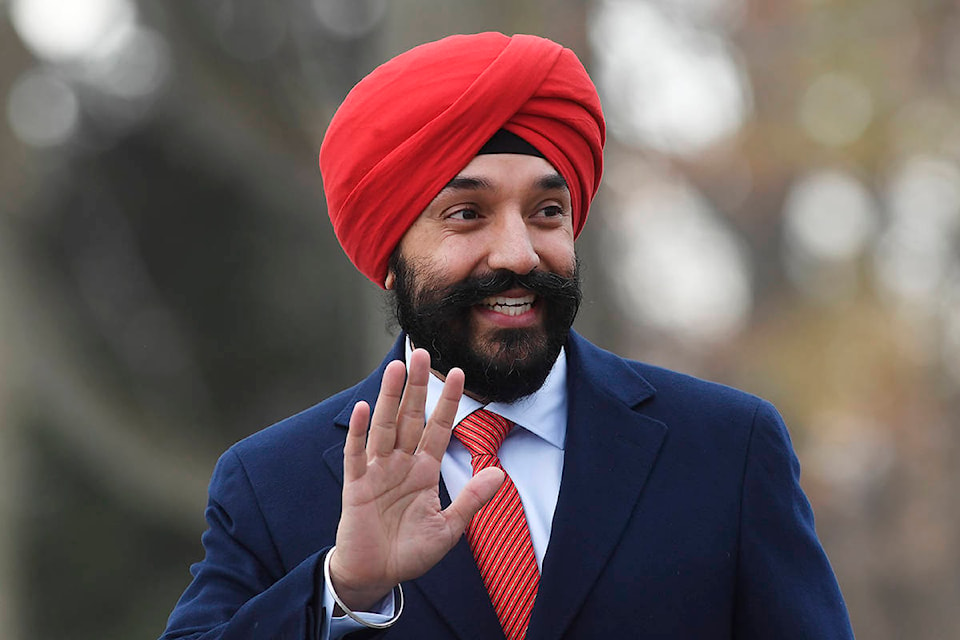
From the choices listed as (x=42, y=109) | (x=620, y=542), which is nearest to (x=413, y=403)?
(x=620, y=542)

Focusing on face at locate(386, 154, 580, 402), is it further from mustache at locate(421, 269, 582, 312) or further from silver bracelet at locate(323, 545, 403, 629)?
silver bracelet at locate(323, 545, 403, 629)

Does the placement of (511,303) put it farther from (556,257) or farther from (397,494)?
(397,494)

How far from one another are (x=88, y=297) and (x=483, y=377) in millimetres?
8177

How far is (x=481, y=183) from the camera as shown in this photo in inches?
122

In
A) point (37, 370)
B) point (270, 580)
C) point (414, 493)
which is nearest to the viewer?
point (414, 493)

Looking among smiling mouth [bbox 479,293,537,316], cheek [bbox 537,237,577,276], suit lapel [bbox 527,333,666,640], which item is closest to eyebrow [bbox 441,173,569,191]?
cheek [bbox 537,237,577,276]

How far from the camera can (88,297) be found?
35.4 feet

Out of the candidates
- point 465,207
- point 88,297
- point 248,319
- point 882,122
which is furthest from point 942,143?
point 465,207

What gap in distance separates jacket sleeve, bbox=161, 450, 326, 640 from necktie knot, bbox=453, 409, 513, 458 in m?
0.42

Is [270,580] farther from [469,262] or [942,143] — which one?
[942,143]

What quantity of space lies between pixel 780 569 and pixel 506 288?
0.77m

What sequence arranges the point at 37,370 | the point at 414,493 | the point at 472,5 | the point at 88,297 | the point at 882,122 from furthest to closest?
the point at 882,122, the point at 88,297, the point at 37,370, the point at 472,5, the point at 414,493

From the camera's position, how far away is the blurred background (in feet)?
32.6

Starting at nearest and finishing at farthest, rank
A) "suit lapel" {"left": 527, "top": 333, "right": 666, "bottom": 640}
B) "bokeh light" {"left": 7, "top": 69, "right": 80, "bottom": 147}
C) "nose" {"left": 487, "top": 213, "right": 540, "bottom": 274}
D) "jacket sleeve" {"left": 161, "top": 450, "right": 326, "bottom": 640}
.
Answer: "jacket sleeve" {"left": 161, "top": 450, "right": 326, "bottom": 640}
"suit lapel" {"left": 527, "top": 333, "right": 666, "bottom": 640}
"nose" {"left": 487, "top": 213, "right": 540, "bottom": 274}
"bokeh light" {"left": 7, "top": 69, "right": 80, "bottom": 147}
